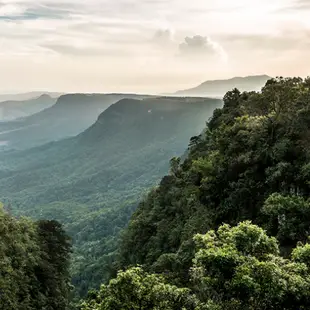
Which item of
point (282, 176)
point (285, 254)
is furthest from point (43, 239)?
point (285, 254)

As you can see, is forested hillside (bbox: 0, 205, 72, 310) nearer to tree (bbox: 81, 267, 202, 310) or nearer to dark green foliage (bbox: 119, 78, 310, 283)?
dark green foliage (bbox: 119, 78, 310, 283)

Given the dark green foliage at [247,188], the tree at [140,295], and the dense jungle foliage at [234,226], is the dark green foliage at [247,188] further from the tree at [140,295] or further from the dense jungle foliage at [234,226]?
the tree at [140,295]

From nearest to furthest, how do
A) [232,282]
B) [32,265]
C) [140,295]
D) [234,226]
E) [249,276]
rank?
[249,276], [232,282], [140,295], [234,226], [32,265]

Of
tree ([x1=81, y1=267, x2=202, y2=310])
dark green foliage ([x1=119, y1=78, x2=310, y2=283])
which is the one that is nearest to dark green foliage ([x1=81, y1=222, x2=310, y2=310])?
tree ([x1=81, y1=267, x2=202, y2=310])

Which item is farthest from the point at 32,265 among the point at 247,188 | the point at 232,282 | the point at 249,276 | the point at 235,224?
the point at 249,276

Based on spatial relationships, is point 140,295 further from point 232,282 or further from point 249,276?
point 249,276

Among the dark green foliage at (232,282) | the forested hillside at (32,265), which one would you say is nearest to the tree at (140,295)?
the dark green foliage at (232,282)

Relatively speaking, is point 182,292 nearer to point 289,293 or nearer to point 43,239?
point 289,293
